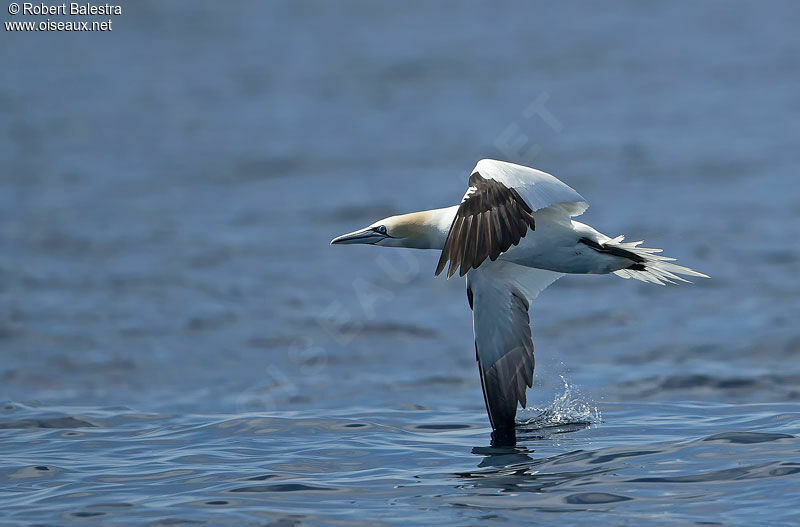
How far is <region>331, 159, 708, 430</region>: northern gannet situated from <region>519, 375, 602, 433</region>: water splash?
0.32m

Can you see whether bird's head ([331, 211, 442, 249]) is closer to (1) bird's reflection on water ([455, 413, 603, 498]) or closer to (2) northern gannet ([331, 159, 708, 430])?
(2) northern gannet ([331, 159, 708, 430])

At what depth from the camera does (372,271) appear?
66.8 ft

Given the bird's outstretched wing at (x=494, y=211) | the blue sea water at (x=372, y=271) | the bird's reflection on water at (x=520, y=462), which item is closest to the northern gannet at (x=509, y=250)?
the bird's outstretched wing at (x=494, y=211)

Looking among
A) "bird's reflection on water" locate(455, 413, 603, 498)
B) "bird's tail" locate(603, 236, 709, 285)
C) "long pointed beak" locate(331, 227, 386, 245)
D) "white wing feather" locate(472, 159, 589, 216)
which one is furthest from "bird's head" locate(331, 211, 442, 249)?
"bird's reflection on water" locate(455, 413, 603, 498)

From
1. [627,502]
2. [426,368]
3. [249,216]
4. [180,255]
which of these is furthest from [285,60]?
[627,502]

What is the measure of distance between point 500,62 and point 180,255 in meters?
17.6

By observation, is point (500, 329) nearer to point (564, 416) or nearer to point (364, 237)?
point (564, 416)

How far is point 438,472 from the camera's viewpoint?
27.0ft

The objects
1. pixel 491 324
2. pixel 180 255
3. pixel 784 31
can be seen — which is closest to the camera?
pixel 491 324

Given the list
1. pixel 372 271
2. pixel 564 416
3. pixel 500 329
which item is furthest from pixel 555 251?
pixel 372 271

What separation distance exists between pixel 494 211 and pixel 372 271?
12.5 m

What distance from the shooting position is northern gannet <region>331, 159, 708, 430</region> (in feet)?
25.9

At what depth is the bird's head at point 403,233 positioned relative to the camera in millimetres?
9648

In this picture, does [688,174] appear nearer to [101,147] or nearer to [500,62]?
[500,62]
